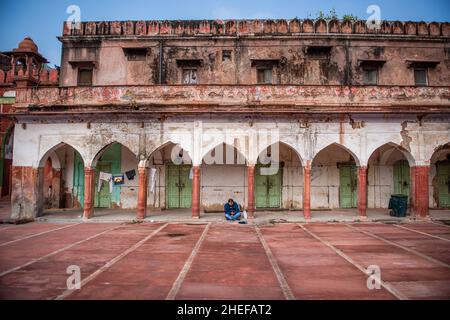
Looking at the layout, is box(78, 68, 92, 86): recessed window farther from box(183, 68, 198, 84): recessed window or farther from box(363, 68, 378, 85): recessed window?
box(363, 68, 378, 85): recessed window

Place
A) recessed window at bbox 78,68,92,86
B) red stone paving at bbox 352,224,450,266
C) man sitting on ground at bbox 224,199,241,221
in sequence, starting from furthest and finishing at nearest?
recessed window at bbox 78,68,92,86, man sitting on ground at bbox 224,199,241,221, red stone paving at bbox 352,224,450,266

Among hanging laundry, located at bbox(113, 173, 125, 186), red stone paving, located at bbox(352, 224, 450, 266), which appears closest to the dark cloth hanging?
hanging laundry, located at bbox(113, 173, 125, 186)

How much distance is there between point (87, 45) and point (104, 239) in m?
11.2

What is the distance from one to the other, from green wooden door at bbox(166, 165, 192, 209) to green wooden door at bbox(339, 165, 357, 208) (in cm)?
750

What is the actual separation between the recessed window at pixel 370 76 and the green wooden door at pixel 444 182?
208 inches

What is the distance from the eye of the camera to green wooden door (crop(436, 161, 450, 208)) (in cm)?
1483

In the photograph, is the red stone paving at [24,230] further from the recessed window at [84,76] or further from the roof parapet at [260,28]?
the roof parapet at [260,28]

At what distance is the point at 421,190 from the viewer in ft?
39.2

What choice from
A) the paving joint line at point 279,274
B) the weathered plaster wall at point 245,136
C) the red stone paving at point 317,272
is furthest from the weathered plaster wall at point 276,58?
the paving joint line at point 279,274

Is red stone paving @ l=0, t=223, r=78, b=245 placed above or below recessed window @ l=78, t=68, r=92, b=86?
below

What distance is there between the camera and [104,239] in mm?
8500

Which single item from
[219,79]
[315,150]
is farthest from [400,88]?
[219,79]

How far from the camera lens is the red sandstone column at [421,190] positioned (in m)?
11.8

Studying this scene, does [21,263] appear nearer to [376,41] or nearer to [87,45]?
[87,45]
